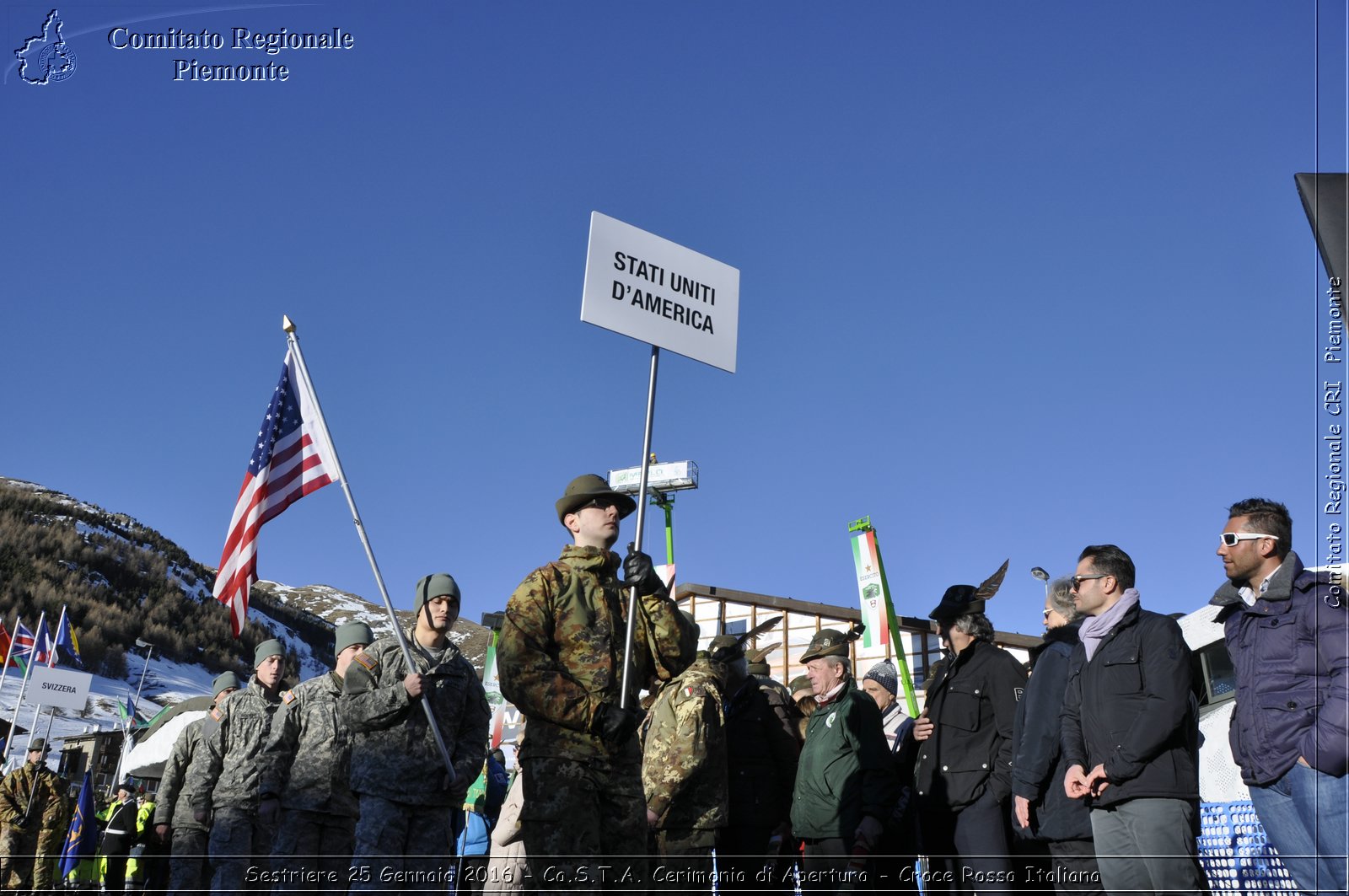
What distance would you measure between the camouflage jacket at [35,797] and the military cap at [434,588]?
9.11 metres

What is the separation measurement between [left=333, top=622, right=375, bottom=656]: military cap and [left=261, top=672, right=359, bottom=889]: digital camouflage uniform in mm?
305

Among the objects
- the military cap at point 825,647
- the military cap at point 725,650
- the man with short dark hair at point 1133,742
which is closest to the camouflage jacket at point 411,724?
the military cap at point 725,650

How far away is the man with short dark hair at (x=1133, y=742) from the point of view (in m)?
4.88

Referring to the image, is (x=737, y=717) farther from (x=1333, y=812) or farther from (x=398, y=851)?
(x=1333, y=812)

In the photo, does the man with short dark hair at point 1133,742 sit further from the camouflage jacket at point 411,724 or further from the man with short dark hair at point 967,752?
the camouflage jacket at point 411,724

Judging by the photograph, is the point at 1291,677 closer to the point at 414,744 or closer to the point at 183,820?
the point at 414,744

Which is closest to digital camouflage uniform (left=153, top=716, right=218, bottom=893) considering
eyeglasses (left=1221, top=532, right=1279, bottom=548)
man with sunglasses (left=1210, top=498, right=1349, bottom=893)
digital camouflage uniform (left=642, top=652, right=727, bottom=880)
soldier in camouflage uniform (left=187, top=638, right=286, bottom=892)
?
soldier in camouflage uniform (left=187, top=638, right=286, bottom=892)

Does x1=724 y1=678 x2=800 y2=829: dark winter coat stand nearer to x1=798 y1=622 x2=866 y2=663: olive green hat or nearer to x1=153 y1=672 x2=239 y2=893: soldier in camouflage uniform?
x1=798 y1=622 x2=866 y2=663: olive green hat

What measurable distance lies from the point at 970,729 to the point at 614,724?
3.08 m

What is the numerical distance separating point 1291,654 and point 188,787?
8.74m

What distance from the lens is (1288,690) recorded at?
455 centimetres

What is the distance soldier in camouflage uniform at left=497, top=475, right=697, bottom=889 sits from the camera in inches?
174

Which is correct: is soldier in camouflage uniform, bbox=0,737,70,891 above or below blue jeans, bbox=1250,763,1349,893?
below

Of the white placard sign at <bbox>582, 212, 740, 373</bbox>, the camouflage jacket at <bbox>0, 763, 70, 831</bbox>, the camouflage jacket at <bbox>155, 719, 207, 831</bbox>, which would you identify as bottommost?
the camouflage jacket at <bbox>0, 763, 70, 831</bbox>
